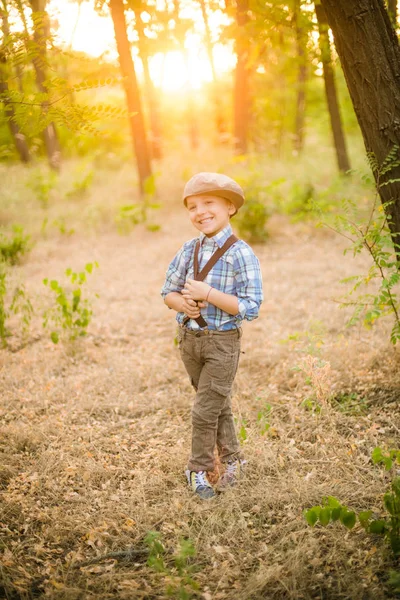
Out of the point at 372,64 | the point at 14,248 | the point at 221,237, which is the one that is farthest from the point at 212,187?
the point at 14,248

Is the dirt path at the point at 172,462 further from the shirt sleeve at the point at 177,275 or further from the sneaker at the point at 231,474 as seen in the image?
the shirt sleeve at the point at 177,275

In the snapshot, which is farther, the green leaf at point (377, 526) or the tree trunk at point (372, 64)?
the tree trunk at point (372, 64)

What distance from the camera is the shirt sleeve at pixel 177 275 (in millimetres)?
2920

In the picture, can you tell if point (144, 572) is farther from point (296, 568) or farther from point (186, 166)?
point (186, 166)

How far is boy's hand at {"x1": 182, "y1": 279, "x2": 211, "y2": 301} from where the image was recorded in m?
2.64

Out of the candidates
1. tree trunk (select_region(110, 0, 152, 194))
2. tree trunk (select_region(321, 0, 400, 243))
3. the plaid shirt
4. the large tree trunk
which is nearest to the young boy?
the plaid shirt

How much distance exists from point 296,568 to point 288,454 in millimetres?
954

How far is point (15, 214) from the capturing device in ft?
36.4

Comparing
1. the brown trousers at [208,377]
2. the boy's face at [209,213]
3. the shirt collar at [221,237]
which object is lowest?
the brown trousers at [208,377]

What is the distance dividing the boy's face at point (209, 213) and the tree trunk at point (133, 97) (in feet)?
13.3

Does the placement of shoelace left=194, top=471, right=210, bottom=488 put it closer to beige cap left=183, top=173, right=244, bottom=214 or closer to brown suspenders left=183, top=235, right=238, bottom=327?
brown suspenders left=183, top=235, right=238, bottom=327

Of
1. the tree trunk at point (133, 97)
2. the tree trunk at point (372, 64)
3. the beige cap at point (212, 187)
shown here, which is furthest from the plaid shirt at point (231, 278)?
the tree trunk at point (133, 97)

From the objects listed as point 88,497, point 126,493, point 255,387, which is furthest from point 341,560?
point 255,387

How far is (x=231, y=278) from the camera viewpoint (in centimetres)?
274
